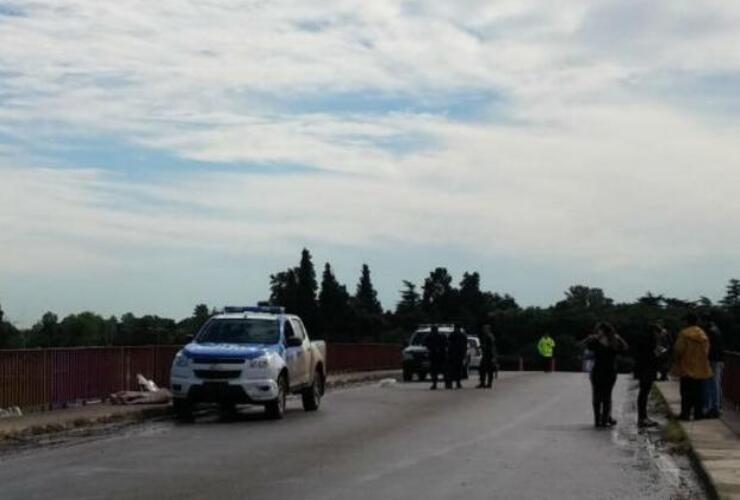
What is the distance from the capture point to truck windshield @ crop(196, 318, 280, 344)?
21000mm

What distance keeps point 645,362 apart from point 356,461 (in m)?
7.01

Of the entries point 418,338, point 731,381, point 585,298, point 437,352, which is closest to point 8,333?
point 418,338

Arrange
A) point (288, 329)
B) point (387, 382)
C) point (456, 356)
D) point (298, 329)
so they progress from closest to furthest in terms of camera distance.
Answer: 1. point (288, 329)
2. point (298, 329)
3. point (456, 356)
4. point (387, 382)

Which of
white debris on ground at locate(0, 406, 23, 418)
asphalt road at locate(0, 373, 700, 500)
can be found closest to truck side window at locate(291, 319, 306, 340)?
asphalt road at locate(0, 373, 700, 500)

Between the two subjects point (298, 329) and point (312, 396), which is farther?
point (312, 396)

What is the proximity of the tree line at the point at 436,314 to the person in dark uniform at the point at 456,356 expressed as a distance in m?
26.7

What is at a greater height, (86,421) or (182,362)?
(182,362)

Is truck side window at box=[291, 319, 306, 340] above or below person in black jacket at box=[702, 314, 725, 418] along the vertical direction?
above

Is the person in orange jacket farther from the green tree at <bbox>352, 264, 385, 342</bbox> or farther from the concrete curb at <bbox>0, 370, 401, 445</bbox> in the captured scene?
the green tree at <bbox>352, 264, 385, 342</bbox>

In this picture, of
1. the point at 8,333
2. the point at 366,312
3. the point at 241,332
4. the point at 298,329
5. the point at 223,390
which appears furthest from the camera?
the point at 366,312

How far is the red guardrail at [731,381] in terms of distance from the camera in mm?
21453

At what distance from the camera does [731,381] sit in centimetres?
2261

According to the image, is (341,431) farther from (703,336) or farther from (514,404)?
(514,404)

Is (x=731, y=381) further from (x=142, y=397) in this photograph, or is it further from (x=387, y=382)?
(x=387, y=382)
